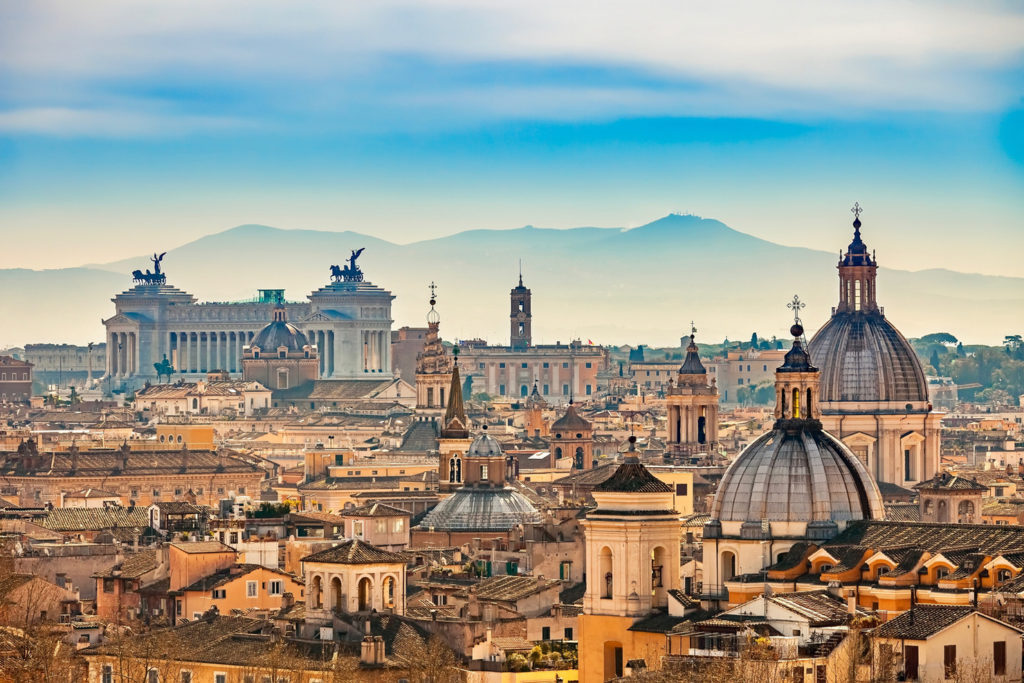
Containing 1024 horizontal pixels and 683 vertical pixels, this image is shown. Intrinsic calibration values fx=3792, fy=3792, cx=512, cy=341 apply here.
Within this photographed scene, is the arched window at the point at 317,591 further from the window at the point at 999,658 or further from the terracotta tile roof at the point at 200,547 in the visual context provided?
the window at the point at 999,658

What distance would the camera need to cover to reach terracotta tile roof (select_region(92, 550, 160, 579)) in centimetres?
8406

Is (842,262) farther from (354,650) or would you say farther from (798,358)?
(354,650)

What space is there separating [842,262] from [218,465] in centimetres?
3055

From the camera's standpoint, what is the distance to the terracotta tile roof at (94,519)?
10400cm

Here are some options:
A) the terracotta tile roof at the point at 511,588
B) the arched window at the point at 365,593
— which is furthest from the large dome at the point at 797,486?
the arched window at the point at 365,593

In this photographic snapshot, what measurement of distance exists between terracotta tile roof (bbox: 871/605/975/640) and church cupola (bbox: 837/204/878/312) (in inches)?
2692

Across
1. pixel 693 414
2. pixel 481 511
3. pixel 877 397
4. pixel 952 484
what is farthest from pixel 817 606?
pixel 693 414

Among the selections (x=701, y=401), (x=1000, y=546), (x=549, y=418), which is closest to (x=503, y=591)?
(x=1000, y=546)

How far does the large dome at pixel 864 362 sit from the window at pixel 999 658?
65.6 metres

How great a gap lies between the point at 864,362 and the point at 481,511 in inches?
819

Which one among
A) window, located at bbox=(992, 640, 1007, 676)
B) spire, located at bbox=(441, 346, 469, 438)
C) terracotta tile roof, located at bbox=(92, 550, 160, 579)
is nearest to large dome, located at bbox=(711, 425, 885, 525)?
window, located at bbox=(992, 640, 1007, 676)

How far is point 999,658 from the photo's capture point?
55.2 m

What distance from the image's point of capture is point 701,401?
136750 mm

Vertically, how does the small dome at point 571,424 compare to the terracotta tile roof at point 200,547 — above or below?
above
